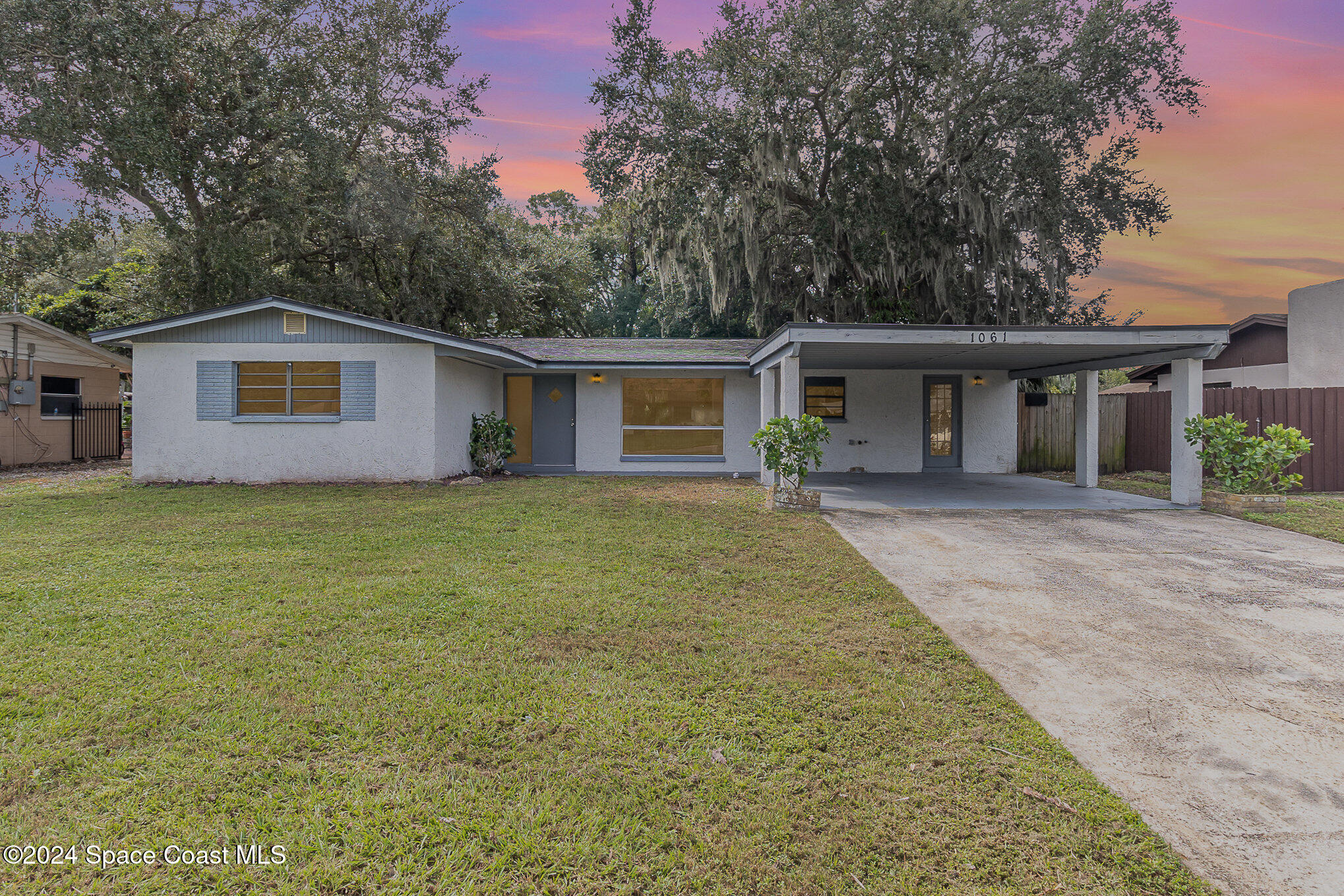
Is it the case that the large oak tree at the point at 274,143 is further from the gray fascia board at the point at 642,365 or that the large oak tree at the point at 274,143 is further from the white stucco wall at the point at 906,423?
the white stucco wall at the point at 906,423

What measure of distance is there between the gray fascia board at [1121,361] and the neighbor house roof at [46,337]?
19.2 m

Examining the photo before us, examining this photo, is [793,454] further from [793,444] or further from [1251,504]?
[1251,504]

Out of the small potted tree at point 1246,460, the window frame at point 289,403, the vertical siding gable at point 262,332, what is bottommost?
the small potted tree at point 1246,460

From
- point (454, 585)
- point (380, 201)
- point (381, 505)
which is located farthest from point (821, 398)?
point (380, 201)

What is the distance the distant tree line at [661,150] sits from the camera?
12766 mm

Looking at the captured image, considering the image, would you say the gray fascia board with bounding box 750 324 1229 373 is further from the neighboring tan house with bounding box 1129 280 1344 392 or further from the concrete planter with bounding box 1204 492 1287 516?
the neighboring tan house with bounding box 1129 280 1344 392

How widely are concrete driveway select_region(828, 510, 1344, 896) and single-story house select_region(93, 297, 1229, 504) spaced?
3.00m

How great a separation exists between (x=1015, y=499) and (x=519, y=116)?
1405 centimetres

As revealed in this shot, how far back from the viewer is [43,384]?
1373cm

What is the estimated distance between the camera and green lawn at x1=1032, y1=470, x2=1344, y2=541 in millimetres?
7039

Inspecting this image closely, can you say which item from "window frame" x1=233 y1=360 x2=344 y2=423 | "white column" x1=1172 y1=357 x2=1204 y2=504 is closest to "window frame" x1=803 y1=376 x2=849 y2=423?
"white column" x1=1172 y1=357 x2=1204 y2=504

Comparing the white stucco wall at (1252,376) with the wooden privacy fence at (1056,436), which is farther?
the white stucco wall at (1252,376)

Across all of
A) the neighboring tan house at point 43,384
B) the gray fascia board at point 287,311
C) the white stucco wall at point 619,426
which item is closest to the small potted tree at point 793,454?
the white stucco wall at point 619,426

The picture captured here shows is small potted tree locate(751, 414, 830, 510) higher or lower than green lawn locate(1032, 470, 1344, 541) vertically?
higher
